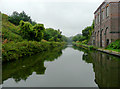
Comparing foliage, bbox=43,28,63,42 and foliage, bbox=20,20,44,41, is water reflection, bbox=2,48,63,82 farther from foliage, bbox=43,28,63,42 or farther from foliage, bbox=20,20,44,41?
foliage, bbox=43,28,63,42

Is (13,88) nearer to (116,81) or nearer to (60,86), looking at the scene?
(60,86)

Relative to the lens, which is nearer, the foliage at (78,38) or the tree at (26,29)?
the tree at (26,29)

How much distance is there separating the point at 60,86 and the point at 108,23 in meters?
18.1

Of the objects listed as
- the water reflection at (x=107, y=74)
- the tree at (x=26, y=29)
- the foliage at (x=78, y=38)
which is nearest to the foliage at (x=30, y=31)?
the tree at (x=26, y=29)

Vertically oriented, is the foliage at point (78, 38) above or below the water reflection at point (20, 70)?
above

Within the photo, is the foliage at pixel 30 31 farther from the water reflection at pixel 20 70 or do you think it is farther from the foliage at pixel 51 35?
the foliage at pixel 51 35

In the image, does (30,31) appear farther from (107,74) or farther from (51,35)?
(51,35)

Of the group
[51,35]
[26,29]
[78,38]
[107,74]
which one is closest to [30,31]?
[26,29]

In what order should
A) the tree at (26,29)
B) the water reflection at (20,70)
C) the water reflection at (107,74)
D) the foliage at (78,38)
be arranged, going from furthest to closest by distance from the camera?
the foliage at (78,38), the tree at (26,29), the water reflection at (20,70), the water reflection at (107,74)

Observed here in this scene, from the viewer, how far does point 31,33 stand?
65.7ft

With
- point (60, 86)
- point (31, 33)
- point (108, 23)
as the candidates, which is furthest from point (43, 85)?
point (108, 23)

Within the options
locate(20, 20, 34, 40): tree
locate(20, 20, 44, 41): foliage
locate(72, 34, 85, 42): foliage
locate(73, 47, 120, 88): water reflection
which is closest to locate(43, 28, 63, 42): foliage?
locate(72, 34, 85, 42): foliage

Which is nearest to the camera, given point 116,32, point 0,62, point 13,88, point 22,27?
point 13,88

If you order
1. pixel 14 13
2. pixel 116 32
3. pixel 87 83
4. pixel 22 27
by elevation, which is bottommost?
pixel 87 83
